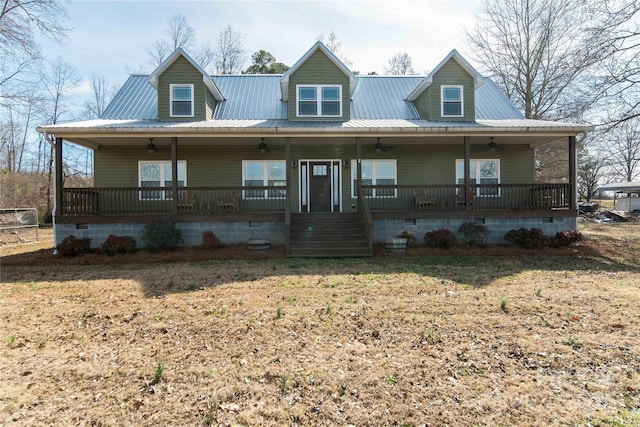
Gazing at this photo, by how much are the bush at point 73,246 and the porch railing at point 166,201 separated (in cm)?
123

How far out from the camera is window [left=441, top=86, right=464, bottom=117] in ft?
49.0

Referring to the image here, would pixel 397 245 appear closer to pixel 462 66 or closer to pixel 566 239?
pixel 566 239

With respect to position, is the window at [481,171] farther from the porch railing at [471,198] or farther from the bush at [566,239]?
the bush at [566,239]

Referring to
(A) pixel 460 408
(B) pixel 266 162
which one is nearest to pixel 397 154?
(B) pixel 266 162

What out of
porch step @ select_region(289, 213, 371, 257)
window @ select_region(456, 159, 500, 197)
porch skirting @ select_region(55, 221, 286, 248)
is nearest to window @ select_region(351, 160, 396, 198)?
porch step @ select_region(289, 213, 371, 257)

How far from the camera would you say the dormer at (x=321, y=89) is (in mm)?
14602

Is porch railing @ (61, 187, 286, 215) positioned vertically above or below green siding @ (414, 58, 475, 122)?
below

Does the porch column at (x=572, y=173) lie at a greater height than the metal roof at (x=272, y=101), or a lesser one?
lesser

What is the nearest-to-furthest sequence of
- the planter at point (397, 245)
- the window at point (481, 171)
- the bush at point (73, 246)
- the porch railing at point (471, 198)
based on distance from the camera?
the bush at point (73, 246)
the planter at point (397, 245)
the porch railing at point (471, 198)
the window at point (481, 171)

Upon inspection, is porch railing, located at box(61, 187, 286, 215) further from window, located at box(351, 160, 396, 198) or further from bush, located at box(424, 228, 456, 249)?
bush, located at box(424, 228, 456, 249)

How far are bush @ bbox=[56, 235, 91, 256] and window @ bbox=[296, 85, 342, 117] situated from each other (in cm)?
896

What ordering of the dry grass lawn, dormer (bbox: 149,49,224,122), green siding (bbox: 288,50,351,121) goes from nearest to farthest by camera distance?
the dry grass lawn
dormer (bbox: 149,49,224,122)
green siding (bbox: 288,50,351,121)

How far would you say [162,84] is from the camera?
561 inches

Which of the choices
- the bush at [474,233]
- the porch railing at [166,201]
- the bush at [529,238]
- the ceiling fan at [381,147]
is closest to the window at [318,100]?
the ceiling fan at [381,147]
